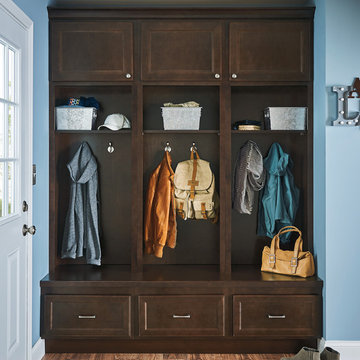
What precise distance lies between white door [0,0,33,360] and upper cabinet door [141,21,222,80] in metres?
0.82

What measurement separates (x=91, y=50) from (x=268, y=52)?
124 cm

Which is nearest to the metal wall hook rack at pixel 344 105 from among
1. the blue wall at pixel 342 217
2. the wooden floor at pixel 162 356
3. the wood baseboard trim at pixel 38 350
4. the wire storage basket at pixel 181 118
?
the blue wall at pixel 342 217

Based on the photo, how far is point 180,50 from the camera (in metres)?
3.08

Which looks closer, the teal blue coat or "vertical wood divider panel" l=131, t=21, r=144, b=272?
"vertical wood divider panel" l=131, t=21, r=144, b=272

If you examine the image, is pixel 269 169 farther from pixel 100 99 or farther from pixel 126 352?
pixel 126 352

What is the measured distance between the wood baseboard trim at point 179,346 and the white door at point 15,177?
0.40 metres

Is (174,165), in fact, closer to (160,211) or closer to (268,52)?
(160,211)

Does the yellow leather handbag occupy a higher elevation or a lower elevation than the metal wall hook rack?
lower

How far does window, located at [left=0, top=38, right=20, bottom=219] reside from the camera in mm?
2318

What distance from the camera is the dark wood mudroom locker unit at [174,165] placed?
2934 millimetres

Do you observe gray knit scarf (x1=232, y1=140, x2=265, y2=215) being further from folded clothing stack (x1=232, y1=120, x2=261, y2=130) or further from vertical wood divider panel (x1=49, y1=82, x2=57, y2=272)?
vertical wood divider panel (x1=49, y1=82, x2=57, y2=272)

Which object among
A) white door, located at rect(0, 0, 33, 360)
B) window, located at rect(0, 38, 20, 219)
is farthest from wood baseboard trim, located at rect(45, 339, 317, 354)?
window, located at rect(0, 38, 20, 219)

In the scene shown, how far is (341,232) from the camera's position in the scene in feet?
9.51

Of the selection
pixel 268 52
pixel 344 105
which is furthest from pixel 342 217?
pixel 268 52
